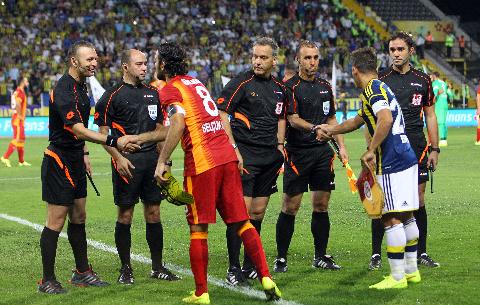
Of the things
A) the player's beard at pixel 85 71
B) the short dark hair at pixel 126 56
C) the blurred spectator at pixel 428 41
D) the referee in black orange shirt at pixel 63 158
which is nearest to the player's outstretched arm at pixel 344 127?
the short dark hair at pixel 126 56

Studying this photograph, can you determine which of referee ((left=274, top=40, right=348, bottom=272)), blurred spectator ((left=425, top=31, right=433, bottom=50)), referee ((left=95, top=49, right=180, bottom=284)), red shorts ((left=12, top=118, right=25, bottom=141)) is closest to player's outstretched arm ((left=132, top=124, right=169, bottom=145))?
referee ((left=95, top=49, right=180, bottom=284))

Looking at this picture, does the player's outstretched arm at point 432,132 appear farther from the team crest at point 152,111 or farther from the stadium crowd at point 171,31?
the stadium crowd at point 171,31

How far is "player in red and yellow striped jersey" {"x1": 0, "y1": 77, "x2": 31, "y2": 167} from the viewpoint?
2413 centimetres

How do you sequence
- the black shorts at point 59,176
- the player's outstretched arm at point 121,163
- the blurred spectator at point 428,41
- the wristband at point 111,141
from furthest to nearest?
the blurred spectator at point 428,41 → the player's outstretched arm at point 121,163 → the black shorts at point 59,176 → the wristband at point 111,141

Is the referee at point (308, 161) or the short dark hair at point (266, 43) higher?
the short dark hair at point (266, 43)

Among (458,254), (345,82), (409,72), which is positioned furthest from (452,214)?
(345,82)

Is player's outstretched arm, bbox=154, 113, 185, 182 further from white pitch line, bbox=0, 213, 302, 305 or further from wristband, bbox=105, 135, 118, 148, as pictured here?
white pitch line, bbox=0, 213, 302, 305

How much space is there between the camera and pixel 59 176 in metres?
8.87

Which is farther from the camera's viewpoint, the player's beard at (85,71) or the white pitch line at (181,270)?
the player's beard at (85,71)

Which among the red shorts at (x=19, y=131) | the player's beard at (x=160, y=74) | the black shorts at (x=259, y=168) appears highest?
the player's beard at (x=160, y=74)

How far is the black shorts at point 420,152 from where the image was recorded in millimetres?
9820

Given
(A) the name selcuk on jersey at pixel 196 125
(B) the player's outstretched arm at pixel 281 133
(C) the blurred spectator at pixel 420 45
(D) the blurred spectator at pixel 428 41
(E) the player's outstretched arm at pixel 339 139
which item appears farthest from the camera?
(D) the blurred spectator at pixel 428 41

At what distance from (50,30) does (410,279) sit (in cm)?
3518

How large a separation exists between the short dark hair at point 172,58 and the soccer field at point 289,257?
1.97 meters
